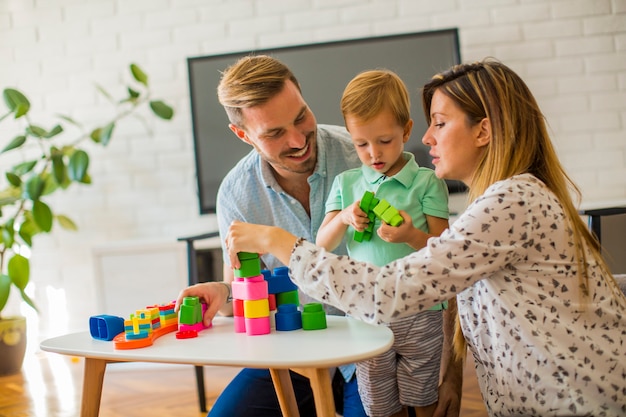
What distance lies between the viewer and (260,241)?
1.38 meters

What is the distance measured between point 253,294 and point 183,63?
2782 millimetres

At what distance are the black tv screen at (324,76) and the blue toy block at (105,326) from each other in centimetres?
223

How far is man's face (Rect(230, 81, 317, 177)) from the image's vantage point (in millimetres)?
1871

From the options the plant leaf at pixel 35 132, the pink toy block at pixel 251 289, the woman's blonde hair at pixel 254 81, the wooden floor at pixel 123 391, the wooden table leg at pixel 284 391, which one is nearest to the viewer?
the pink toy block at pixel 251 289

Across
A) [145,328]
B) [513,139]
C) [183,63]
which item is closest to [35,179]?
[183,63]

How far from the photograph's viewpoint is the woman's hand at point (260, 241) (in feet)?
4.41

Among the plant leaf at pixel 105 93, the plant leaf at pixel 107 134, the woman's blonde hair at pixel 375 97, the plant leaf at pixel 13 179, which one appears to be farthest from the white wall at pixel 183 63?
the woman's blonde hair at pixel 375 97

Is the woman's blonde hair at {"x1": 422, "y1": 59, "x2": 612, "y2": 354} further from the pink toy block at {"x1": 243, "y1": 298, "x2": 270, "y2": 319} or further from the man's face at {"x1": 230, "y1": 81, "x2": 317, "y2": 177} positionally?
the man's face at {"x1": 230, "y1": 81, "x2": 317, "y2": 177}

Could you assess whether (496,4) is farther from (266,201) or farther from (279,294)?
(279,294)

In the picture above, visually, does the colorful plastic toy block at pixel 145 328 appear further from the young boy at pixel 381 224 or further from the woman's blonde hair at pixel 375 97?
the woman's blonde hair at pixel 375 97

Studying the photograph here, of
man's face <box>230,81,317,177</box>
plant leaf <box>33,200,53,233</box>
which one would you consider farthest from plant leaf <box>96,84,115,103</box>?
man's face <box>230,81,317,177</box>

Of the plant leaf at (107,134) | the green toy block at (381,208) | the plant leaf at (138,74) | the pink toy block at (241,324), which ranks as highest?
the plant leaf at (138,74)

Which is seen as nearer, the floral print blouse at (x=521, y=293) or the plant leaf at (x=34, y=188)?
the floral print blouse at (x=521, y=293)

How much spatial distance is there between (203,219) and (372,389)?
2505 mm
